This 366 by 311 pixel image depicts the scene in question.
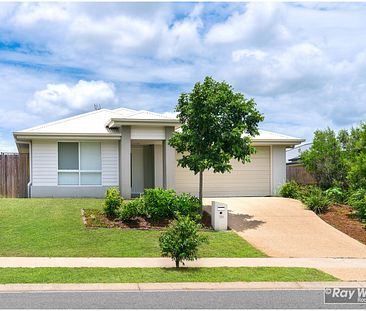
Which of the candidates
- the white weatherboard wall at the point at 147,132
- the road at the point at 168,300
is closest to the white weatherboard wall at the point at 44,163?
the white weatherboard wall at the point at 147,132

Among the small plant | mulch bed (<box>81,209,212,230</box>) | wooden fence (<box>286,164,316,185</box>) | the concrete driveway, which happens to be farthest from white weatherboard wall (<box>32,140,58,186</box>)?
wooden fence (<box>286,164,316,185</box>)

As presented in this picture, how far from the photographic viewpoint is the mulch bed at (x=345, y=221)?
1638 centimetres

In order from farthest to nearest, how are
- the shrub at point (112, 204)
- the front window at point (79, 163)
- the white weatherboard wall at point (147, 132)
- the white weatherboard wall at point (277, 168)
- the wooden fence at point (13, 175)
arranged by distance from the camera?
the white weatherboard wall at point (277, 168)
the wooden fence at point (13, 175)
the front window at point (79, 163)
the white weatherboard wall at point (147, 132)
the shrub at point (112, 204)

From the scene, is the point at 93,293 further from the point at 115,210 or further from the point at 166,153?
the point at 166,153

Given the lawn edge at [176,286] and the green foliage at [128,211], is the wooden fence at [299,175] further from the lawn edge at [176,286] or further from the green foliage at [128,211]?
the lawn edge at [176,286]

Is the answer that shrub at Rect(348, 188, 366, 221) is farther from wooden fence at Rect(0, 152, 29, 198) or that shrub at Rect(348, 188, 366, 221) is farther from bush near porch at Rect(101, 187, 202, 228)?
wooden fence at Rect(0, 152, 29, 198)

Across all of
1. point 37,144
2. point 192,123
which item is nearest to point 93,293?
point 192,123

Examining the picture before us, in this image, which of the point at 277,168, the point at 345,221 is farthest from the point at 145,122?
the point at 345,221

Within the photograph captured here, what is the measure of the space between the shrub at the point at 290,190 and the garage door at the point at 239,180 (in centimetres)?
145

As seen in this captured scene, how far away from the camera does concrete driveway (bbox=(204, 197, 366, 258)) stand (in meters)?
14.1

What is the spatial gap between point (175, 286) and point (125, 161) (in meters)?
11.9

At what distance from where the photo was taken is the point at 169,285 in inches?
386

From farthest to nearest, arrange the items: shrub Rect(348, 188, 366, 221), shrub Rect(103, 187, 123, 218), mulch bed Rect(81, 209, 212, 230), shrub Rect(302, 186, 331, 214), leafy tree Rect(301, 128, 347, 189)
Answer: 1. leafy tree Rect(301, 128, 347, 189)
2. shrub Rect(302, 186, 331, 214)
3. shrub Rect(348, 188, 366, 221)
4. shrub Rect(103, 187, 123, 218)
5. mulch bed Rect(81, 209, 212, 230)

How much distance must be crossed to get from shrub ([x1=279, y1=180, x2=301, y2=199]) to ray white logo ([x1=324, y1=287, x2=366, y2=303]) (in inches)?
485
